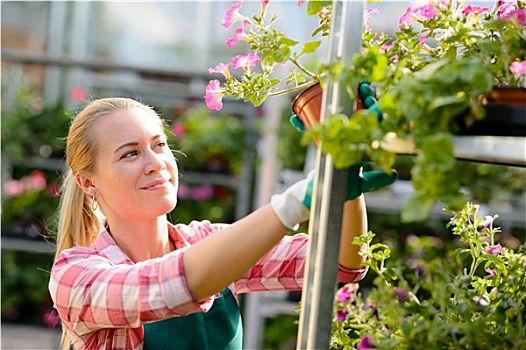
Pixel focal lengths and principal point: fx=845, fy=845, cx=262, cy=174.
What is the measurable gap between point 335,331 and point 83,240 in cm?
58

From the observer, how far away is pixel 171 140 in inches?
189

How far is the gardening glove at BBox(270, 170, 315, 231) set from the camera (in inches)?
39.8

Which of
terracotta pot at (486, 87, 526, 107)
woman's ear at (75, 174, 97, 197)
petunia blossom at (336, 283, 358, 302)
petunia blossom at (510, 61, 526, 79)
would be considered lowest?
petunia blossom at (336, 283, 358, 302)

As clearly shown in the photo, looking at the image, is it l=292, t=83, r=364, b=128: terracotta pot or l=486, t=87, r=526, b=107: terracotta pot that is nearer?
l=486, t=87, r=526, b=107: terracotta pot

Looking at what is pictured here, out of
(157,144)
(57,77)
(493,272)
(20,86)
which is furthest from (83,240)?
(57,77)

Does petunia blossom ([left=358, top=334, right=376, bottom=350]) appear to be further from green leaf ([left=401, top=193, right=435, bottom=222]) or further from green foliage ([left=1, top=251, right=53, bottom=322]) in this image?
green foliage ([left=1, top=251, right=53, bottom=322])

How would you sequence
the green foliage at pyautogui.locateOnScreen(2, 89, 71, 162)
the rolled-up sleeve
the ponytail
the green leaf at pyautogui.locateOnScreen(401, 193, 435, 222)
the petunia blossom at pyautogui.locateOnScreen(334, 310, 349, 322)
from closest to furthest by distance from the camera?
the green leaf at pyautogui.locateOnScreen(401, 193, 435, 222) → the rolled-up sleeve → the petunia blossom at pyautogui.locateOnScreen(334, 310, 349, 322) → the ponytail → the green foliage at pyautogui.locateOnScreen(2, 89, 71, 162)

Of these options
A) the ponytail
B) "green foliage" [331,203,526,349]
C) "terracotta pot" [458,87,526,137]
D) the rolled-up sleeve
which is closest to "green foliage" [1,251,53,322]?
the ponytail

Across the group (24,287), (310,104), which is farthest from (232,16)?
(24,287)

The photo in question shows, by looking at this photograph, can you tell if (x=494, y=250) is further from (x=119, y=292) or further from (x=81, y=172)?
(x=81, y=172)

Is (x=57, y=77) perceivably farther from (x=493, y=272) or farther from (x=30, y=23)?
(x=493, y=272)

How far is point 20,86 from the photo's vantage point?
5.37 m

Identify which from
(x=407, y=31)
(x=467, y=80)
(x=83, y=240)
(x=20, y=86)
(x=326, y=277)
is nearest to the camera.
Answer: (x=467, y=80)

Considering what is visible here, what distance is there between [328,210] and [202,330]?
0.60m
